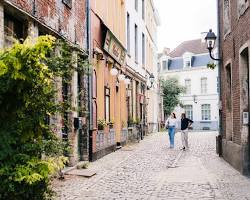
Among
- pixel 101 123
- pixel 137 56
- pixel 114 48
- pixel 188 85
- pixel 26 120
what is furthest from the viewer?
pixel 188 85

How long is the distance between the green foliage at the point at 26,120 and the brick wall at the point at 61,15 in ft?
11.7

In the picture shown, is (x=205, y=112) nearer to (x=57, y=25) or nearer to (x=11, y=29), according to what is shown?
(x=57, y=25)

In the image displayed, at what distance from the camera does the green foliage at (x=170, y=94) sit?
51.4m

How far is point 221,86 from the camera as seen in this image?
664 inches

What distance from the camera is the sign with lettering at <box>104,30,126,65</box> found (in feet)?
57.9

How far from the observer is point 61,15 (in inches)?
496

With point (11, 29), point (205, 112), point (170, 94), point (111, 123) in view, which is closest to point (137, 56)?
point (111, 123)

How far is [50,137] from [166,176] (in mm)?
5969

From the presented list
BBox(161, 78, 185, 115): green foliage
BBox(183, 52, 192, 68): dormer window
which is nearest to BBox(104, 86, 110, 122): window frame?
BBox(161, 78, 185, 115): green foliage

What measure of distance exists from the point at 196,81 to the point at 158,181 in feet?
153

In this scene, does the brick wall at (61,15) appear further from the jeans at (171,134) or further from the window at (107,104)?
the jeans at (171,134)

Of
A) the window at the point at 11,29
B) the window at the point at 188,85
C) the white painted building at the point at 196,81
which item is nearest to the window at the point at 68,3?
the window at the point at 11,29

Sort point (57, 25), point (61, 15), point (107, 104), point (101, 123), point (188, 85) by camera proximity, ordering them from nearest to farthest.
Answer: point (57, 25) → point (61, 15) → point (101, 123) → point (107, 104) → point (188, 85)

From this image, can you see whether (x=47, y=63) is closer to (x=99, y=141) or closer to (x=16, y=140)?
(x=16, y=140)
